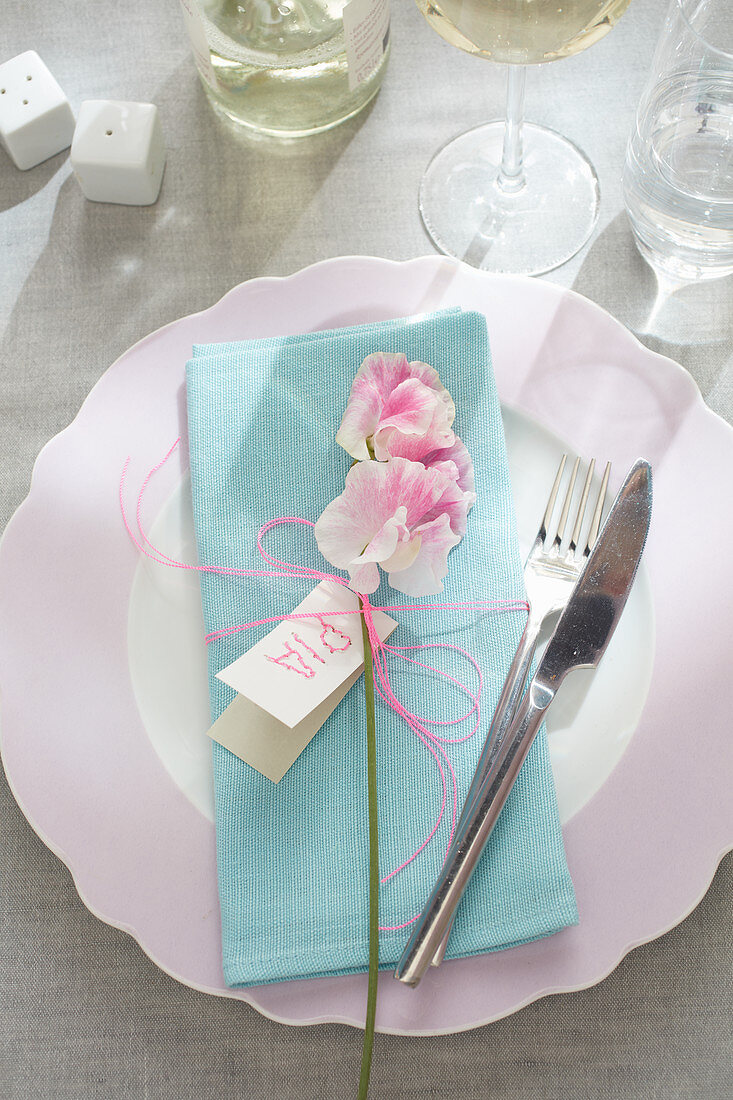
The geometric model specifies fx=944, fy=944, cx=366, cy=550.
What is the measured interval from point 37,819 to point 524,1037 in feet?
1.12

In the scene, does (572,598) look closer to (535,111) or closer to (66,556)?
(66,556)

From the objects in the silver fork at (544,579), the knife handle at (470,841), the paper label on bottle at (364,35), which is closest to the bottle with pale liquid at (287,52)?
the paper label on bottle at (364,35)

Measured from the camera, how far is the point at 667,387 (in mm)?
667

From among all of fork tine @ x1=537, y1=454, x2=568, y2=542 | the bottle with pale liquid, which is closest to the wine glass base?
the bottle with pale liquid

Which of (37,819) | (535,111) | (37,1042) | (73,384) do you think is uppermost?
(535,111)

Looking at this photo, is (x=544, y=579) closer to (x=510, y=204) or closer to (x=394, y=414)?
(x=394, y=414)

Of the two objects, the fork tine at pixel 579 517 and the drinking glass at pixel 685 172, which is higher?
the drinking glass at pixel 685 172

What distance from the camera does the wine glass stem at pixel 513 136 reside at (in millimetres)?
670

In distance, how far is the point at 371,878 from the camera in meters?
0.55

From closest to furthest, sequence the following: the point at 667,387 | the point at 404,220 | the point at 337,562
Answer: the point at 337,562
the point at 667,387
the point at 404,220

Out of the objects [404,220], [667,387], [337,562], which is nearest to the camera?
[337,562]

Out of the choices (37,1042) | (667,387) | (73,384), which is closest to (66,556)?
(73,384)

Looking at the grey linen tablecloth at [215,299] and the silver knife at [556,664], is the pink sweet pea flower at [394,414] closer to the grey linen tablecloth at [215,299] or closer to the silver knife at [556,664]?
the silver knife at [556,664]

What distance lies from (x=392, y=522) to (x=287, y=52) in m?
0.42
